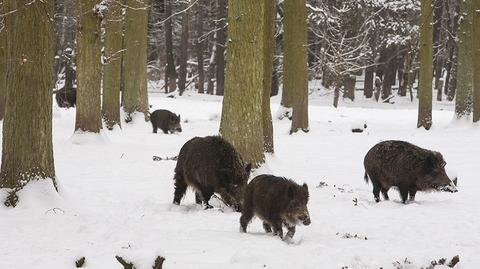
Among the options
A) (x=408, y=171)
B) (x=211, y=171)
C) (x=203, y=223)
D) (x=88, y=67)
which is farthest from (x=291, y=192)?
(x=88, y=67)

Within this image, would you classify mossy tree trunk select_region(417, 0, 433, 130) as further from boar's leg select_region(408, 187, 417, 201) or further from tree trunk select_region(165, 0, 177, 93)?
tree trunk select_region(165, 0, 177, 93)

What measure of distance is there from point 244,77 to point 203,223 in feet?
13.3

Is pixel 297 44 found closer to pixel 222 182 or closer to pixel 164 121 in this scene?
pixel 164 121

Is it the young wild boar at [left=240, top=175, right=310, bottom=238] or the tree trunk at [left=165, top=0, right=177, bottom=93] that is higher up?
the tree trunk at [left=165, top=0, right=177, bottom=93]

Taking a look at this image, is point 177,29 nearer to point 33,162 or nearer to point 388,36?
point 388,36

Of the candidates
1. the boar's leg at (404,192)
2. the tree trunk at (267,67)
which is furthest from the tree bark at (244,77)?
the tree trunk at (267,67)

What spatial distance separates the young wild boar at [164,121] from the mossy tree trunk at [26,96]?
14542 mm

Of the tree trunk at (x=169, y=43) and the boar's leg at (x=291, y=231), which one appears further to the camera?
the tree trunk at (x=169, y=43)

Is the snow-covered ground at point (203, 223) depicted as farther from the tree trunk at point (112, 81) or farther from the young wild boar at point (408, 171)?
the tree trunk at point (112, 81)

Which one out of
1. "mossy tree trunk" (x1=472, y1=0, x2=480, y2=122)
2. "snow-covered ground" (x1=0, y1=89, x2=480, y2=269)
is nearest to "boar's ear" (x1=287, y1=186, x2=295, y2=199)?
"snow-covered ground" (x1=0, y1=89, x2=480, y2=269)

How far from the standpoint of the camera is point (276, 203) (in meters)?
7.59

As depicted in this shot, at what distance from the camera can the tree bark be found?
11.6 m

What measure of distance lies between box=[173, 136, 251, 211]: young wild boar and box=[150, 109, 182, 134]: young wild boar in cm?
1352

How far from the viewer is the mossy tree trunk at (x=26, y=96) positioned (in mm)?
8766
